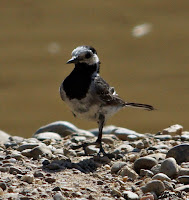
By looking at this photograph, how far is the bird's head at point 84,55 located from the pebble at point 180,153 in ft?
4.71

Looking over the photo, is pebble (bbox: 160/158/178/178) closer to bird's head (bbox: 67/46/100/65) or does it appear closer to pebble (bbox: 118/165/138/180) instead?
pebble (bbox: 118/165/138/180)

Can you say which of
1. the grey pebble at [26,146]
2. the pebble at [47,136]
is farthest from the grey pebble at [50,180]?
the pebble at [47,136]

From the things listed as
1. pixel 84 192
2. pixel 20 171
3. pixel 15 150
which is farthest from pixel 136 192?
pixel 15 150

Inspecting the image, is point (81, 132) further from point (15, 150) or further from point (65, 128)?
point (15, 150)

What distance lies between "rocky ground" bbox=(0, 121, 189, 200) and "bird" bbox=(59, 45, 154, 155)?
491 millimetres

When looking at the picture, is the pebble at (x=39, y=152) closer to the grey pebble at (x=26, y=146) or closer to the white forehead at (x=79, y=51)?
the grey pebble at (x=26, y=146)

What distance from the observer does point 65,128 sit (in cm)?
816

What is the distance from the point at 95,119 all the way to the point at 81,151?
0.52 metres

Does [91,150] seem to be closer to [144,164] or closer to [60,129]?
[144,164]

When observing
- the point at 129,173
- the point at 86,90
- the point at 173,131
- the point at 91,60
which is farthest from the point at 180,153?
the point at 173,131

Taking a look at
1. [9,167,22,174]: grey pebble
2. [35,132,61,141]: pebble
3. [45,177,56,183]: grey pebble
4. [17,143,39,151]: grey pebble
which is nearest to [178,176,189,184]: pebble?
[45,177,56,183]: grey pebble

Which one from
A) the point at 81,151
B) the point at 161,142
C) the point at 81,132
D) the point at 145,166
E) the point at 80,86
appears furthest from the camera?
the point at 81,132

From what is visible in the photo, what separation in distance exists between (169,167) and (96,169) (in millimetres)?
788

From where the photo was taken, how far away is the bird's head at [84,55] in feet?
20.3
